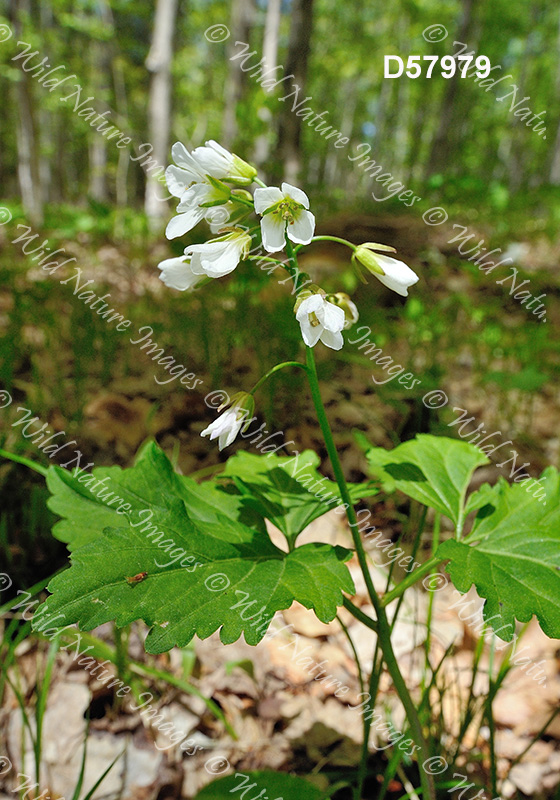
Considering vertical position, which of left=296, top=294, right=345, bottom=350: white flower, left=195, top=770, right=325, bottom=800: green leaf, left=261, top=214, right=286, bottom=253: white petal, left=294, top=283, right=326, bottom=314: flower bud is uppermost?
left=261, top=214, right=286, bottom=253: white petal

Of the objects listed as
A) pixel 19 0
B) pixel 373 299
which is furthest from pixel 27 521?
pixel 19 0

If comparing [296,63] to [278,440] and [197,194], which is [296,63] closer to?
[278,440]

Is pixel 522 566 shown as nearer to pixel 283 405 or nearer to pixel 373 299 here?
pixel 283 405

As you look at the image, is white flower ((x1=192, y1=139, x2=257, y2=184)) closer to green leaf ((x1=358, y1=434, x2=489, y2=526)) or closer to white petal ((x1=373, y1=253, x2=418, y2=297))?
white petal ((x1=373, y1=253, x2=418, y2=297))

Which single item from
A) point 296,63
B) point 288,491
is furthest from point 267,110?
point 288,491

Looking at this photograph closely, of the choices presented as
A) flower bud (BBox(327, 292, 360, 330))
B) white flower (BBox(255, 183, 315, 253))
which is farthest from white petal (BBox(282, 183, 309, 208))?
flower bud (BBox(327, 292, 360, 330))
